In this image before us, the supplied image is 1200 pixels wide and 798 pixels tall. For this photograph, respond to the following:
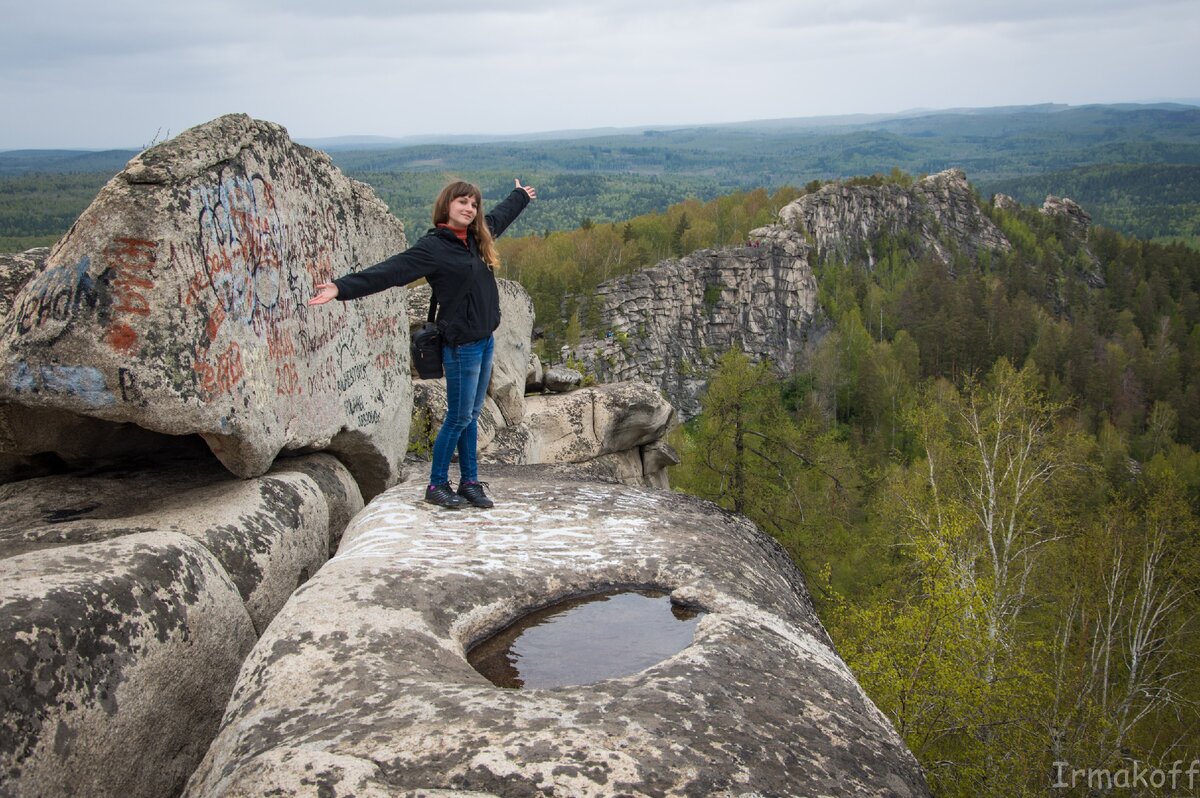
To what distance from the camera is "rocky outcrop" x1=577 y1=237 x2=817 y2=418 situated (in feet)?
310

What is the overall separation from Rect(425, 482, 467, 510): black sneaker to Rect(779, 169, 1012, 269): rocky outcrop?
117298 millimetres

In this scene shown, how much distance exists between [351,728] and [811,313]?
11464cm

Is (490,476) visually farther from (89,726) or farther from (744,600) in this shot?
(89,726)

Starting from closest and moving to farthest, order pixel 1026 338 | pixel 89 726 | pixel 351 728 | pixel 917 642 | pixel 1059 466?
pixel 351 728
pixel 89 726
pixel 917 642
pixel 1059 466
pixel 1026 338

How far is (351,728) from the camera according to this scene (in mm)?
4566

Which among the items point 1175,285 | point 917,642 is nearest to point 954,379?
point 1175,285

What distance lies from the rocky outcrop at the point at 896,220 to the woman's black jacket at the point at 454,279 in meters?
117

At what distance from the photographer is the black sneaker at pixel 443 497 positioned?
873 cm

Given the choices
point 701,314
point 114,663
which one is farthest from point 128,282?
point 701,314

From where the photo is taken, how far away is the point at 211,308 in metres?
7.92

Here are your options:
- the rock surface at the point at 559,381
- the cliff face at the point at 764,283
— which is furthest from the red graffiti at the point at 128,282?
the cliff face at the point at 764,283

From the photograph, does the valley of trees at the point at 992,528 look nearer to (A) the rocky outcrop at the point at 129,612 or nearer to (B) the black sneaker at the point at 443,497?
(B) the black sneaker at the point at 443,497

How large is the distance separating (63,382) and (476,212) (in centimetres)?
356

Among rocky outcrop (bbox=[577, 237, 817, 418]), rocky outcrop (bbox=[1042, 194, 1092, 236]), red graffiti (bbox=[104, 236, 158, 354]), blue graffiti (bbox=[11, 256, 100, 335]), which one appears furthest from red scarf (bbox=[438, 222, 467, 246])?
rocky outcrop (bbox=[1042, 194, 1092, 236])
